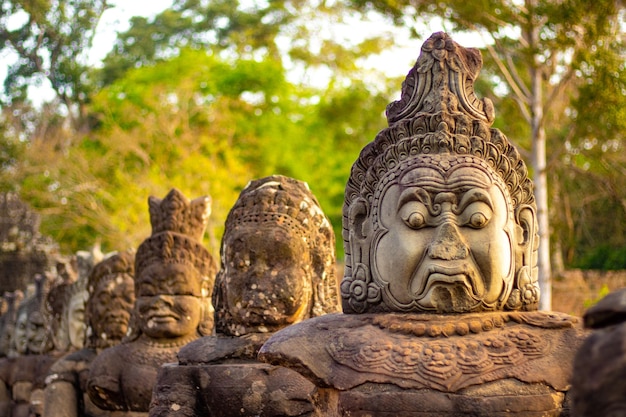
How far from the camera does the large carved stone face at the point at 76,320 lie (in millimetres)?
10312

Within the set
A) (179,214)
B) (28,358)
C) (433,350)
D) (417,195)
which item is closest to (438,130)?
(417,195)

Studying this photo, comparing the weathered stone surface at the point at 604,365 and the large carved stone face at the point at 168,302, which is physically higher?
the large carved stone face at the point at 168,302

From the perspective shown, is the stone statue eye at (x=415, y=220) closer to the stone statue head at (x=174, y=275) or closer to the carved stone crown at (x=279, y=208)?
the carved stone crown at (x=279, y=208)

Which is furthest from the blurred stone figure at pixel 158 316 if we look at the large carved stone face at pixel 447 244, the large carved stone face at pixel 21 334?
the large carved stone face at pixel 21 334

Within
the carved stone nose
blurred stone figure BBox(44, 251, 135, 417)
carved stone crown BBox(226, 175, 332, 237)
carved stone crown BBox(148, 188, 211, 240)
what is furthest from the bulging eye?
blurred stone figure BBox(44, 251, 135, 417)

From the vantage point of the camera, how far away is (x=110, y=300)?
8.73 metres

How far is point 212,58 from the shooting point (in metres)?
31.6

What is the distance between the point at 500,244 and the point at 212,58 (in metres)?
28.3

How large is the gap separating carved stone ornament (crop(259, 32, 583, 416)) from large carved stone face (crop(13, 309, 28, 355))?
9951 millimetres

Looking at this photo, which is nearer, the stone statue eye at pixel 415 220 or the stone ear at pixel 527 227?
the stone statue eye at pixel 415 220

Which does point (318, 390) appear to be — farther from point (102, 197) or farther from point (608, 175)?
point (102, 197)

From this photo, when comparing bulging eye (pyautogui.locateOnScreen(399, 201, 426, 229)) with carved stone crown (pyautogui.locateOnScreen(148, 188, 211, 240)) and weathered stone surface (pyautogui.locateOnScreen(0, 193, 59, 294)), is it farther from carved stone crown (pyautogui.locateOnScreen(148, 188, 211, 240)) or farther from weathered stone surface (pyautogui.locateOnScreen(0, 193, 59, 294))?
weathered stone surface (pyautogui.locateOnScreen(0, 193, 59, 294))

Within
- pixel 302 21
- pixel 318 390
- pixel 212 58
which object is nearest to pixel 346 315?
pixel 318 390

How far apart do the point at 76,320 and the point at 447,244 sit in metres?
7.16
